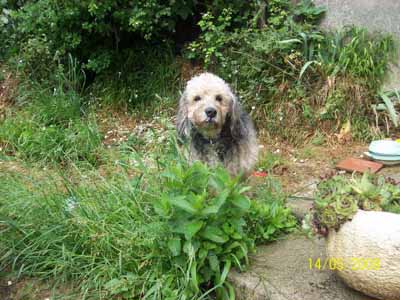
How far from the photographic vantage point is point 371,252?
2344 millimetres

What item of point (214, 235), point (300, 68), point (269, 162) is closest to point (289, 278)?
point (214, 235)

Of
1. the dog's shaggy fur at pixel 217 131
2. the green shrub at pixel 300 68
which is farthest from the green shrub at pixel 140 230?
the green shrub at pixel 300 68

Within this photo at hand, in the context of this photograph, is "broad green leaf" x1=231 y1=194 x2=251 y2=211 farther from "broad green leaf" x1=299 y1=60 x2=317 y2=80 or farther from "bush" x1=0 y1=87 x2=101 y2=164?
"broad green leaf" x1=299 y1=60 x2=317 y2=80

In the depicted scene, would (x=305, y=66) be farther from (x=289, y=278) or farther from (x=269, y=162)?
(x=289, y=278)

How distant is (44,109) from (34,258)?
9.11ft

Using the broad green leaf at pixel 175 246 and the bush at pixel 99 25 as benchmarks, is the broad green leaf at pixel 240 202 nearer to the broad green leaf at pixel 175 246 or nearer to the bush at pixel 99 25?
the broad green leaf at pixel 175 246

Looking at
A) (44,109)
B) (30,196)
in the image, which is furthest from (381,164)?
(44,109)

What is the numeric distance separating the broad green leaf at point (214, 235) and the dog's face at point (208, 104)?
1139 millimetres

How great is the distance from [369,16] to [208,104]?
254cm

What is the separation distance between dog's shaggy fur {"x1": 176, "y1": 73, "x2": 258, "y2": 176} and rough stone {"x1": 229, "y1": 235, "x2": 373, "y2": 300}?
0.85 meters

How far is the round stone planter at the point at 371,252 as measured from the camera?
→ 2307 millimetres

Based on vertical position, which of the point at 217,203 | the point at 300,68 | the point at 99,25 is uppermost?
the point at 99,25

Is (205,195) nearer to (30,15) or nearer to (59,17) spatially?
(59,17)

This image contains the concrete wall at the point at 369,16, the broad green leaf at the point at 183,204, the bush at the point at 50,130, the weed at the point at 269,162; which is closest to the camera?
the broad green leaf at the point at 183,204
